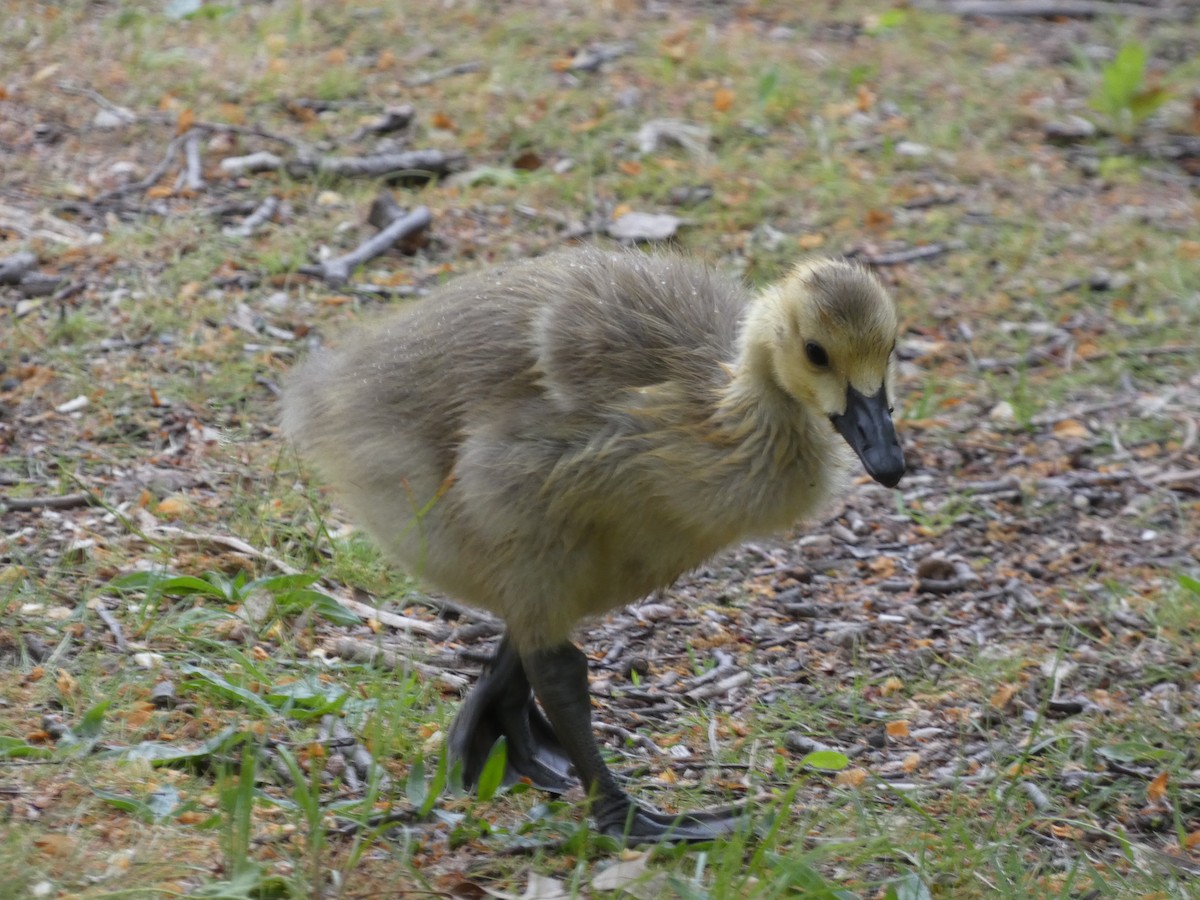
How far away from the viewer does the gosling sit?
11.2ft

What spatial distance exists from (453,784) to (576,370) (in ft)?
3.28

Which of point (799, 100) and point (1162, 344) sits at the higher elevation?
point (799, 100)

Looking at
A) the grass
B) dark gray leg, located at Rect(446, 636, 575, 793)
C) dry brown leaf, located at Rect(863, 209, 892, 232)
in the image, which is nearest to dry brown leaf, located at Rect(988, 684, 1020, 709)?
the grass

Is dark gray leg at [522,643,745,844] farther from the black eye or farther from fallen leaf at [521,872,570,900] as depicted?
the black eye

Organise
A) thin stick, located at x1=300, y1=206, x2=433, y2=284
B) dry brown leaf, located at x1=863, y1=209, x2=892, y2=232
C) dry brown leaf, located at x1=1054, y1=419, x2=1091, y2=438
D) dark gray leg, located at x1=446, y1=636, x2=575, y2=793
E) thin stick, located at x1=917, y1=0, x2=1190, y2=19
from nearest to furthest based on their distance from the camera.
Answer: dark gray leg, located at x1=446, y1=636, x2=575, y2=793, dry brown leaf, located at x1=1054, y1=419, x2=1091, y2=438, thin stick, located at x1=300, y1=206, x2=433, y2=284, dry brown leaf, located at x1=863, y1=209, x2=892, y2=232, thin stick, located at x1=917, y1=0, x2=1190, y2=19

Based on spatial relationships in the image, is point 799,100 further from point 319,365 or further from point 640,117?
point 319,365

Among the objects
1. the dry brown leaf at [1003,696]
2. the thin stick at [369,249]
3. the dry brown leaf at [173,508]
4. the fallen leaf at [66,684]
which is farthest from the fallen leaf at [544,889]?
the thin stick at [369,249]

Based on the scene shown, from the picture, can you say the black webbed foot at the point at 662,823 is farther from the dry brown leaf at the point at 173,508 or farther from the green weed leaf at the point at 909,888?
the dry brown leaf at the point at 173,508

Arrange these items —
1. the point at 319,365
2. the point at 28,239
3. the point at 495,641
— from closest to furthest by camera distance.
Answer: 1. the point at 319,365
2. the point at 495,641
3. the point at 28,239

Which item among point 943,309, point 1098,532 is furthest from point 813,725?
point 943,309

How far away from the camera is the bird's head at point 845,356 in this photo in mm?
3330

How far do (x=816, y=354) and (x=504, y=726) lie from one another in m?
1.27

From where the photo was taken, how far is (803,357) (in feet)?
11.2

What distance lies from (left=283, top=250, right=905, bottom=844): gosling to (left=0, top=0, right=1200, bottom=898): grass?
0.36 meters
